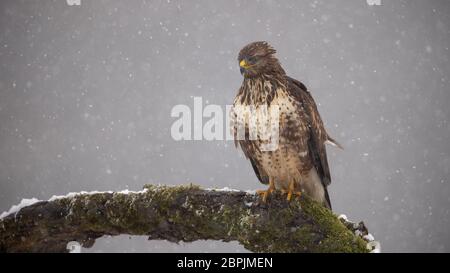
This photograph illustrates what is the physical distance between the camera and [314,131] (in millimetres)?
6473

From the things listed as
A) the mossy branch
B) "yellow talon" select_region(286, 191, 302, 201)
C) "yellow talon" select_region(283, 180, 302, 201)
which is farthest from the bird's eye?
the mossy branch

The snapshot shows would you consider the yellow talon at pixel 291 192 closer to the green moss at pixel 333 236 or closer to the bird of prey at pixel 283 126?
the bird of prey at pixel 283 126

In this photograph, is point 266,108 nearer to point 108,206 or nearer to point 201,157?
point 108,206

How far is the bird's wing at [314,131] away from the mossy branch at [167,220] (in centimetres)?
171

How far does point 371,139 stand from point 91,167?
8969cm

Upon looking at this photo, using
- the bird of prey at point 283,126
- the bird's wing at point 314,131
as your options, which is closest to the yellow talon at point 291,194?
the bird of prey at point 283,126

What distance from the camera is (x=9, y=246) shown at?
4812mm

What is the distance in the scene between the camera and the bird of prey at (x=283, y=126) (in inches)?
245

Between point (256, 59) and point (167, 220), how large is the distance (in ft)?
8.58

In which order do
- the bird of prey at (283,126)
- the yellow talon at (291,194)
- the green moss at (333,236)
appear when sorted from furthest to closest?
the bird of prey at (283,126)
the yellow talon at (291,194)
the green moss at (333,236)

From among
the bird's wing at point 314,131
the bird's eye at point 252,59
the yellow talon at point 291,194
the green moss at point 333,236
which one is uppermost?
the bird's eye at point 252,59

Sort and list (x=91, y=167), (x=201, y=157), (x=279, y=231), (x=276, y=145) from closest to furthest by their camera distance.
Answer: (x=279, y=231)
(x=276, y=145)
(x=91, y=167)
(x=201, y=157)
